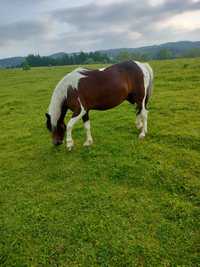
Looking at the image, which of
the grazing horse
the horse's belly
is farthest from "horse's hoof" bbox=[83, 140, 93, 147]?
the horse's belly

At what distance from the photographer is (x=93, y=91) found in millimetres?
6195

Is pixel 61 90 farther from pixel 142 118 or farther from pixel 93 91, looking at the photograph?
pixel 142 118

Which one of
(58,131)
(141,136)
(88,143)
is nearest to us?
(58,131)

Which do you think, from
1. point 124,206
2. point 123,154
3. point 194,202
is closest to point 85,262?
point 124,206

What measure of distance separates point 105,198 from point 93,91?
8.00ft

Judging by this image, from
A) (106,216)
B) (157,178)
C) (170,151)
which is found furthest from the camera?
(170,151)

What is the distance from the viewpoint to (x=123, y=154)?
6250 mm

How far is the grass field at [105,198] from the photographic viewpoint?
3.61 meters

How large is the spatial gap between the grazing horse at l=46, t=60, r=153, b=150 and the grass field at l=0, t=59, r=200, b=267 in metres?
0.80

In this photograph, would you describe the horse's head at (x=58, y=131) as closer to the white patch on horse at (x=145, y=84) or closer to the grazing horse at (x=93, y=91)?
the grazing horse at (x=93, y=91)

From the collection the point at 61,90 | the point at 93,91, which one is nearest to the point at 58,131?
the point at 61,90

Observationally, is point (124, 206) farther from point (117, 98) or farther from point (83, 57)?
point (83, 57)

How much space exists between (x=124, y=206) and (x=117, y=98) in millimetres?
2735

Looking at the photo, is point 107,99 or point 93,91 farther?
point 107,99
